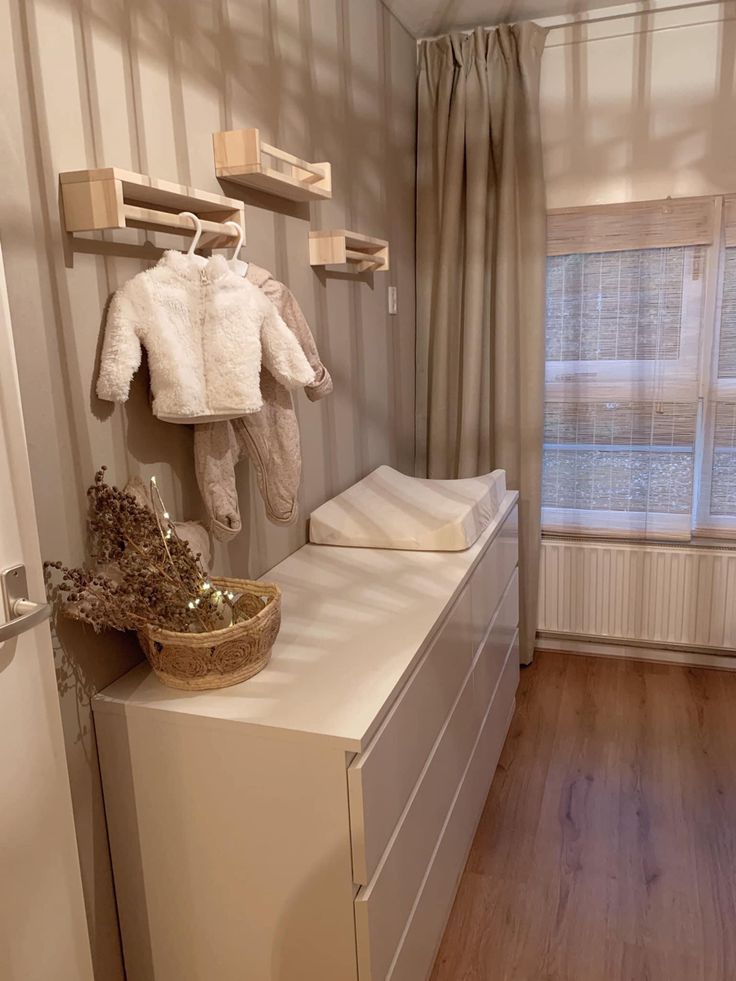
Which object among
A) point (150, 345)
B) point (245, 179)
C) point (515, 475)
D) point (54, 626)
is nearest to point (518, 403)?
point (515, 475)

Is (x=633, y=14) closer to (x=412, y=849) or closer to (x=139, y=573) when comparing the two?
(x=139, y=573)

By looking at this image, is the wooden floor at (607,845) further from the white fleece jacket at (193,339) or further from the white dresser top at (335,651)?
the white fleece jacket at (193,339)

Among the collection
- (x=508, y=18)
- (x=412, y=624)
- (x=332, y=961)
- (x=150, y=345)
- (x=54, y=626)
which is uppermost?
(x=508, y=18)

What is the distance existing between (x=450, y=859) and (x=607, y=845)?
0.60 meters

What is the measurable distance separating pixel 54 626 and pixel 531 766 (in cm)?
190

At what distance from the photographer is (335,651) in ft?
5.46

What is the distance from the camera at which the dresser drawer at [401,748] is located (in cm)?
137

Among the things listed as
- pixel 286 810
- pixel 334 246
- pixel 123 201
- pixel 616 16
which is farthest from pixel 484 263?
pixel 286 810

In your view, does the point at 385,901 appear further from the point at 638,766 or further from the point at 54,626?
the point at 638,766

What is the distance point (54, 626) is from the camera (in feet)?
4.58

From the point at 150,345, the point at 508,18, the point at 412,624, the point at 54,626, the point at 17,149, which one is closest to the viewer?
the point at 17,149

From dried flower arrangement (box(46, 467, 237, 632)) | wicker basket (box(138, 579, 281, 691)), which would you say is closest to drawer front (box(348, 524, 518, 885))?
wicker basket (box(138, 579, 281, 691))

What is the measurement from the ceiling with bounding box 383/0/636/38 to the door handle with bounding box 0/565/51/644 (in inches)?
105

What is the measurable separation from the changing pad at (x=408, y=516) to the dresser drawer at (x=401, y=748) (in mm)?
264
